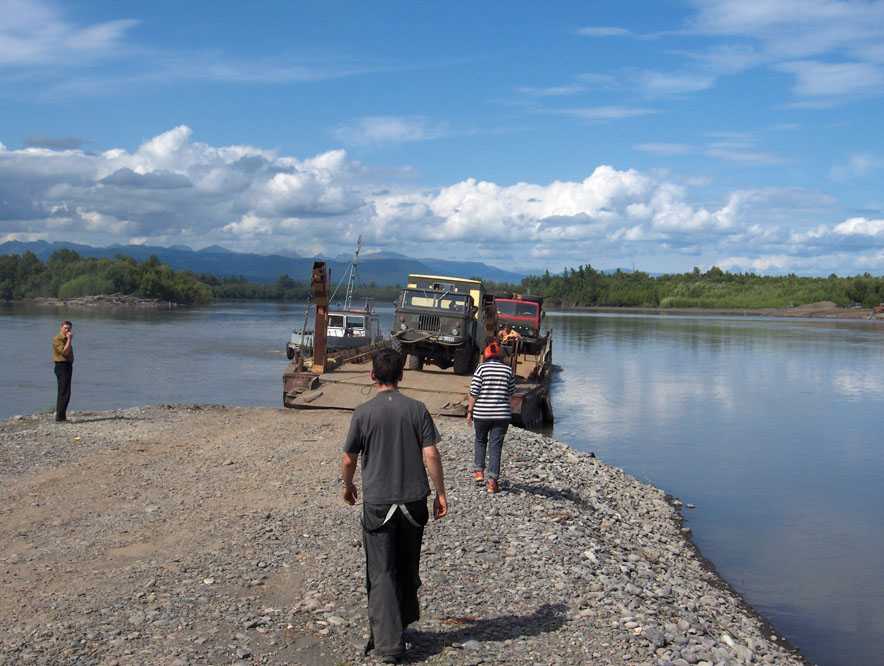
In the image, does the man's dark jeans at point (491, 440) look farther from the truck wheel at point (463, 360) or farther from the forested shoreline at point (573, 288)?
the forested shoreline at point (573, 288)

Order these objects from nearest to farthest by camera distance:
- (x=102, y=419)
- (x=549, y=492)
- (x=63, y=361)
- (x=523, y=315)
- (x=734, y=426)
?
(x=549, y=492)
(x=63, y=361)
(x=102, y=419)
(x=734, y=426)
(x=523, y=315)

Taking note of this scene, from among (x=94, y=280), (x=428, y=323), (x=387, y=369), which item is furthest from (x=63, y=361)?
(x=94, y=280)

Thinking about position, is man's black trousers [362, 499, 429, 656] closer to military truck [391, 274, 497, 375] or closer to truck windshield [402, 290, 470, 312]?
military truck [391, 274, 497, 375]

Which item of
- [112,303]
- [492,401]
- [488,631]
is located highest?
[492,401]

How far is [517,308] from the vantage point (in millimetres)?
37969

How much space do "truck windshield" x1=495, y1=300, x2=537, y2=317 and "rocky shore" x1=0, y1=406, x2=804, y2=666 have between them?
23.7m

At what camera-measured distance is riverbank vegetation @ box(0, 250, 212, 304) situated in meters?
158

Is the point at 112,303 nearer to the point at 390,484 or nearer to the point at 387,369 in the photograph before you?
the point at 387,369

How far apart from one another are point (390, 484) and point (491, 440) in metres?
5.15

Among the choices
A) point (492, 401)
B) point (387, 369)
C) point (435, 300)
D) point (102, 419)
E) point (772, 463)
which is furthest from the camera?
point (435, 300)

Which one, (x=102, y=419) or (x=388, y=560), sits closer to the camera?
(x=388, y=560)

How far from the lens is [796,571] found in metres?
12.6

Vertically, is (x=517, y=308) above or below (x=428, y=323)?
above

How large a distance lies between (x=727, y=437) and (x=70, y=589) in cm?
2040
